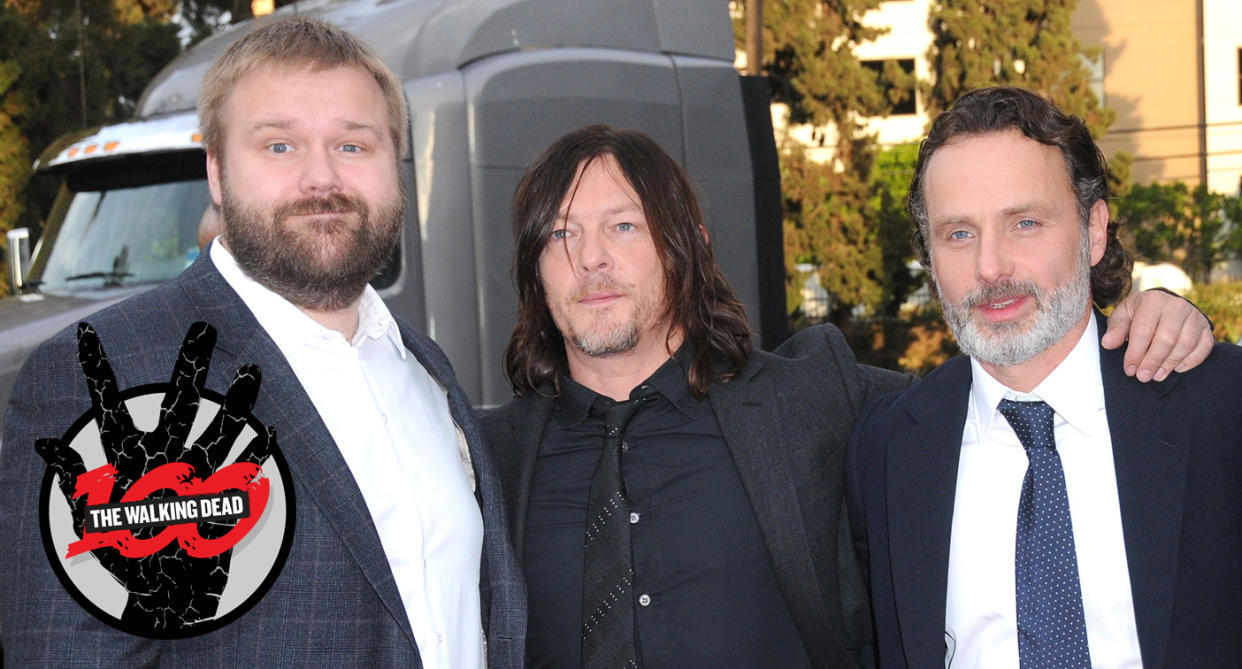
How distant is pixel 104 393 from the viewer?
215 centimetres

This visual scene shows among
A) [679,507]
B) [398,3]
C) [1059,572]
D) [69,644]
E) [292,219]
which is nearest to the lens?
[69,644]

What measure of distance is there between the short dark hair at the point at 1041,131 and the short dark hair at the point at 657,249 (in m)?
0.61

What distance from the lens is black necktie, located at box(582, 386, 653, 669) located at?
8.99 ft

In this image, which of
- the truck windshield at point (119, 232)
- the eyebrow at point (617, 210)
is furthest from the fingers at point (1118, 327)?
the truck windshield at point (119, 232)

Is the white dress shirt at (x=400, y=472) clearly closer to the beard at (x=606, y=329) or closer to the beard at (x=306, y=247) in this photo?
the beard at (x=306, y=247)

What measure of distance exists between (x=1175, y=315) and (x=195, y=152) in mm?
4681

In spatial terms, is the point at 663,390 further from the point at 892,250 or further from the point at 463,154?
the point at 892,250

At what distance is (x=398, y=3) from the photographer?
6.20 meters

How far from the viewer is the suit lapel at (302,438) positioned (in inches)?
91.4

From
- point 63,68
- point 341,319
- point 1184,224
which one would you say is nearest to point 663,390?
point 341,319

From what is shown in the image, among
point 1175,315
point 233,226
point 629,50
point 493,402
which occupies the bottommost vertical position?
point 493,402

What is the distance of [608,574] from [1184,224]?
75.2ft

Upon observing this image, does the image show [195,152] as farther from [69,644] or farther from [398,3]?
[69,644]

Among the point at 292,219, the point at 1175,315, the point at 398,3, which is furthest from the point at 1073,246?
the point at 398,3
